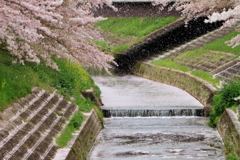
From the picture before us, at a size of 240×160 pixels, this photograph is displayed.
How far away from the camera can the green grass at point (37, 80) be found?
13591 mm

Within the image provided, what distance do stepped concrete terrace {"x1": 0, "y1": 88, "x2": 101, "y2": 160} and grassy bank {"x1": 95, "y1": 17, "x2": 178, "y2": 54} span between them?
25.7 m

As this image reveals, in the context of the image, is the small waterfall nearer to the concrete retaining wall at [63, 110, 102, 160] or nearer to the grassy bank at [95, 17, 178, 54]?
the concrete retaining wall at [63, 110, 102, 160]

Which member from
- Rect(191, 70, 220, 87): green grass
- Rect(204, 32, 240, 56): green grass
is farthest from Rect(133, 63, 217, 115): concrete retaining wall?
Rect(204, 32, 240, 56): green grass

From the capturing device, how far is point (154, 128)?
746 inches

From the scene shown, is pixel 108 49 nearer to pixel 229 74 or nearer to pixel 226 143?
pixel 229 74

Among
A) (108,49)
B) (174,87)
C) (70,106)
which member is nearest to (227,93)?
(70,106)

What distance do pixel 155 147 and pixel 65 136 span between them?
385cm

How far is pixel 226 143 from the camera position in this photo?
1548 centimetres

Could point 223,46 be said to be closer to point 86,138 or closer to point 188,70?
point 188,70

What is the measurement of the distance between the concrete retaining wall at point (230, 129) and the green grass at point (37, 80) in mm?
4777

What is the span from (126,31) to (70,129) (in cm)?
3344

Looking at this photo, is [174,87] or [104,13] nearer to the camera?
[174,87]

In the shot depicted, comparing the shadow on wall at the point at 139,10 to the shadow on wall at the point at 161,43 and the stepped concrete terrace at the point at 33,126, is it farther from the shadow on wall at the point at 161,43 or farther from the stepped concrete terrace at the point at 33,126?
the stepped concrete terrace at the point at 33,126

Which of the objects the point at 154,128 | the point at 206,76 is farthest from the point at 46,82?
the point at 206,76
